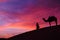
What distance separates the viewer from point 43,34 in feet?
105

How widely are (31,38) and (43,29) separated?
7.51 ft

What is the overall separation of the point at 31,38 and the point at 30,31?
278cm

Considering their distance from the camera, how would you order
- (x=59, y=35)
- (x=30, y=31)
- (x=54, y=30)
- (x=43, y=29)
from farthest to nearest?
(x=30, y=31), (x=43, y=29), (x=54, y=30), (x=59, y=35)

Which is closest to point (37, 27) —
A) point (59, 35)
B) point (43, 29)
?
point (43, 29)

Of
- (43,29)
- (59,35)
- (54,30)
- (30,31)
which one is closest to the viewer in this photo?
(59,35)

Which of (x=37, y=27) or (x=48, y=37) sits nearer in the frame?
(x=48, y=37)

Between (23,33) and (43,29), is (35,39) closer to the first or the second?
(43,29)

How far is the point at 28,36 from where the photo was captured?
1363 inches

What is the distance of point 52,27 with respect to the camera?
107ft

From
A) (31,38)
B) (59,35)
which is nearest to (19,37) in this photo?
(31,38)

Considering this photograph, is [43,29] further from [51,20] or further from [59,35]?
[59,35]

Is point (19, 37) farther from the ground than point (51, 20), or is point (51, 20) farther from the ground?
point (51, 20)

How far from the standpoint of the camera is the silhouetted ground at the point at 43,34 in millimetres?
30141

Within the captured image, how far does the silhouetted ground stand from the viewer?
30.1 m
